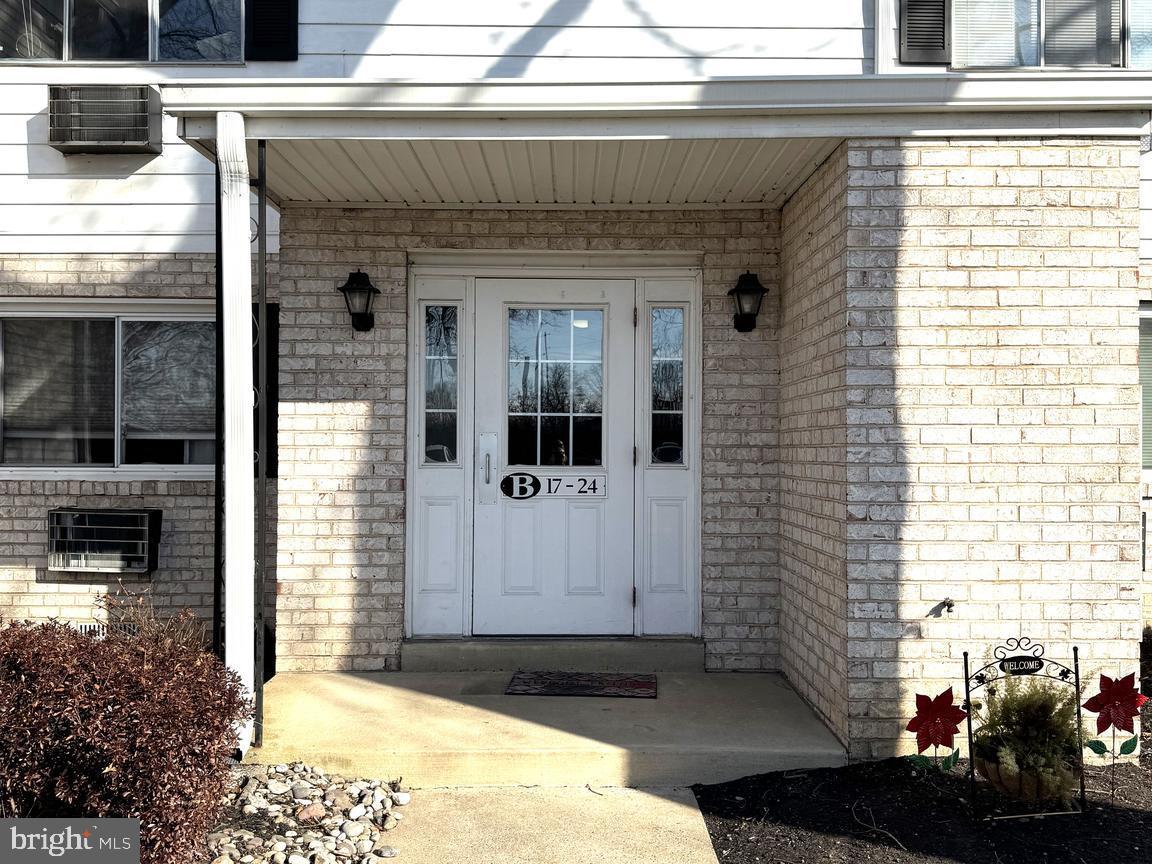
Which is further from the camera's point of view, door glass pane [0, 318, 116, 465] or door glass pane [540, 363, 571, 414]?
door glass pane [0, 318, 116, 465]

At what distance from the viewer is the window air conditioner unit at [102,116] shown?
213 inches

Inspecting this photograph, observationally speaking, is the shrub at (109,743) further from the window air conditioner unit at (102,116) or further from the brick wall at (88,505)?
the window air conditioner unit at (102,116)

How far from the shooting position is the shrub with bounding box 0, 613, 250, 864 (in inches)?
116

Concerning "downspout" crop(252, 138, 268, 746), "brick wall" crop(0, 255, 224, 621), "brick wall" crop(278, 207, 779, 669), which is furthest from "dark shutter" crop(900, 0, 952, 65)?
"brick wall" crop(0, 255, 224, 621)

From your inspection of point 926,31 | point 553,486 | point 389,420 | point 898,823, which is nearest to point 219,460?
point 389,420

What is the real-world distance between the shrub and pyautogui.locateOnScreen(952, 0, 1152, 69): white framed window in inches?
174

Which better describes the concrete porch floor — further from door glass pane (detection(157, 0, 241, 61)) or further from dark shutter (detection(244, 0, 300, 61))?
door glass pane (detection(157, 0, 241, 61))

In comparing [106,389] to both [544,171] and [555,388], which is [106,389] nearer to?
[555,388]

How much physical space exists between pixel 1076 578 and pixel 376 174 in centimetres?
385

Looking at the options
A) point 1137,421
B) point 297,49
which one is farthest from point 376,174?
point 1137,421

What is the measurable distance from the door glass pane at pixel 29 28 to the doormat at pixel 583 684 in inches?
185

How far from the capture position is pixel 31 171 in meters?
5.62

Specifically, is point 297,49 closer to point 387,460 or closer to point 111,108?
point 111,108

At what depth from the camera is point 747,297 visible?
5.16 metres
